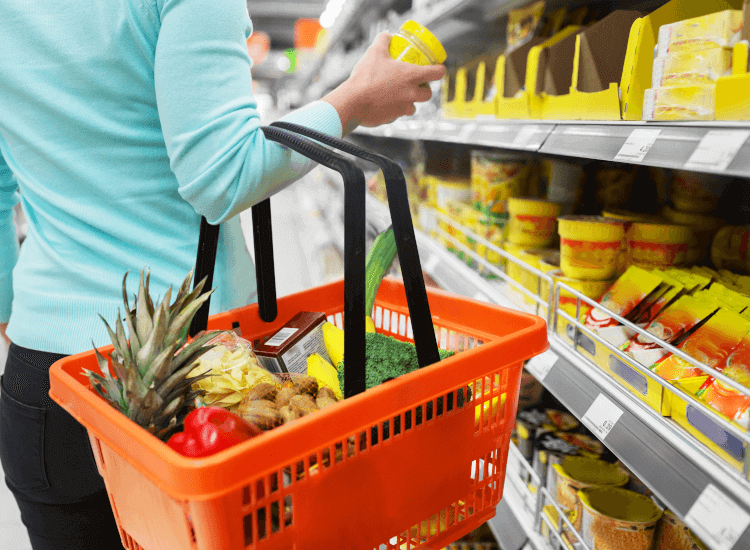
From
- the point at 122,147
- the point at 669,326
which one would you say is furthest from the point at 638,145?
the point at 122,147

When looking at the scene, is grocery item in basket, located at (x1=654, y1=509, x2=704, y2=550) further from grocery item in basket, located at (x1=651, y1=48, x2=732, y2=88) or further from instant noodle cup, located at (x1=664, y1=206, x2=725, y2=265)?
grocery item in basket, located at (x1=651, y1=48, x2=732, y2=88)

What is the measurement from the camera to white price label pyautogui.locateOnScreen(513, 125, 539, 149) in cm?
125

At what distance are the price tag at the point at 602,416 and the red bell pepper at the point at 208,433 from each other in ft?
1.96

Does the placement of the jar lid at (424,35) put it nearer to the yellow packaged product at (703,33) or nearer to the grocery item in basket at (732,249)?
the yellow packaged product at (703,33)

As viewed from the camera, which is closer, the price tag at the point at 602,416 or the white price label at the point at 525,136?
the price tag at the point at 602,416

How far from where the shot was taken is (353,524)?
69 centimetres

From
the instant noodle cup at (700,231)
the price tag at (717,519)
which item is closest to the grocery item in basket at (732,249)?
the instant noodle cup at (700,231)

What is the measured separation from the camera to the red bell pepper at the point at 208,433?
0.59 meters

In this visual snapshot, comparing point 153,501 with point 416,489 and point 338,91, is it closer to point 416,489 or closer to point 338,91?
point 416,489

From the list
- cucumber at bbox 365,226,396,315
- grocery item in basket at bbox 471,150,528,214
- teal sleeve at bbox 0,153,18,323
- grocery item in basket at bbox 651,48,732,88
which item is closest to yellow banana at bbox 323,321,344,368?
cucumber at bbox 365,226,396,315

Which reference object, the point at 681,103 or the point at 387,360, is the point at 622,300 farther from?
the point at 387,360

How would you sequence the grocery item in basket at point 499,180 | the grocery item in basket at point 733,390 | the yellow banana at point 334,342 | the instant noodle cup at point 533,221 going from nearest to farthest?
1. the grocery item in basket at point 733,390
2. the yellow banana at point 334,342
3. the instant noodle cup at point 533,221
4. the grocery item in basket at point 499,180

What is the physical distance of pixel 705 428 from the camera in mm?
783

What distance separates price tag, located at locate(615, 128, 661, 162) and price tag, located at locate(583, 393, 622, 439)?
1.34 feet
